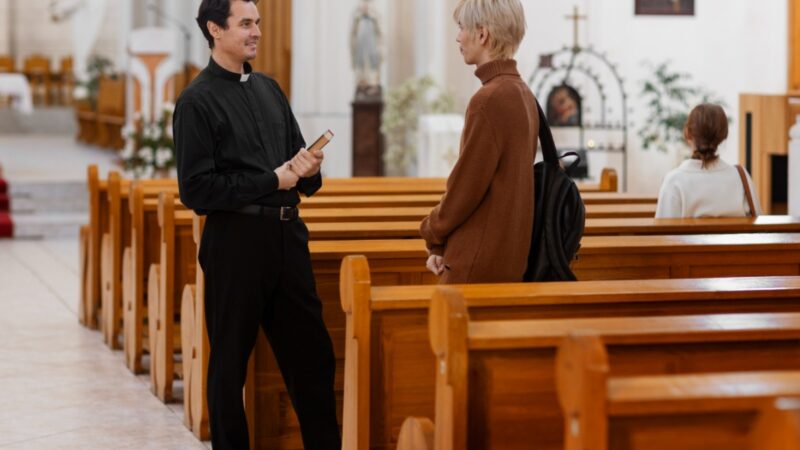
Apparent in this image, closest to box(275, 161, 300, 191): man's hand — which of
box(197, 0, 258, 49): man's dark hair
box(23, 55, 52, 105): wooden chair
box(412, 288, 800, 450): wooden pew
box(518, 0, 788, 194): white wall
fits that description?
box(197, 0, 258, 49): man's dark hair

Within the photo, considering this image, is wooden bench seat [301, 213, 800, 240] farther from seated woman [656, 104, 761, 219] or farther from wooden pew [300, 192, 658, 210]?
wooden pew [300, 192, 658, 210]

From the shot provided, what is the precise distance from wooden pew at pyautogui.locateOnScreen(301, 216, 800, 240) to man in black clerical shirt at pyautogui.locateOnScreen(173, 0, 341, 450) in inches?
35.3

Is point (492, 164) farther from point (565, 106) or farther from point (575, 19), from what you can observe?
point (575, 19)

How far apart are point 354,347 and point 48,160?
1357 cm

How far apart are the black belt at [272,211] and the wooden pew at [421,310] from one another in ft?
1.64

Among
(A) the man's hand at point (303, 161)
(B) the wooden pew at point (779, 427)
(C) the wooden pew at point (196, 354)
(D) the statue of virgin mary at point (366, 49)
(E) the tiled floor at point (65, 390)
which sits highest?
(D) the statue of virgin mary at point (366, 49)

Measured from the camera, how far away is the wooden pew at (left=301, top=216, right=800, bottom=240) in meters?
4.88

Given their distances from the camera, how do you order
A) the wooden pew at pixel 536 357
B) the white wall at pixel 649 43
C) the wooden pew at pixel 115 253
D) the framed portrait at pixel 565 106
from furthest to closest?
the white wall at pixel 649 43
the framed portrait at pixel 565 106
the wooden pew at pixel 115 253
the wooden pew at pixel 536 357

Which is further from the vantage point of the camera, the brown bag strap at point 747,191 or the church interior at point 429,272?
the brown bag strap at point 747,191

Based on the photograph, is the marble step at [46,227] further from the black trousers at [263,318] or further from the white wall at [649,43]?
the black trousers at [263,318]

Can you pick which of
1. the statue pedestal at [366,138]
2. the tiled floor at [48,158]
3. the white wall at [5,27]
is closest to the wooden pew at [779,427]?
the statue pedestal at [366,138]

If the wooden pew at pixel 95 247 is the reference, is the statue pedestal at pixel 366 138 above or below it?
above

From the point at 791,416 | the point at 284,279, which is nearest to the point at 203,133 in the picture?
the point at 284,279

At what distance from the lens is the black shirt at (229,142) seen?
377 centimetres
